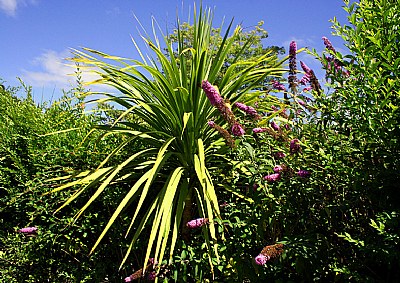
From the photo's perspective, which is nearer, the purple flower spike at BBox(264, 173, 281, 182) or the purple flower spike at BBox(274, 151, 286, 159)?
the purple flower spike at BBox(264, 173, 281, 182)

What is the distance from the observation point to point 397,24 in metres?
1.58

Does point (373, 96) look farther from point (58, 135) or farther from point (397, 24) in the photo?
point (58, 135)

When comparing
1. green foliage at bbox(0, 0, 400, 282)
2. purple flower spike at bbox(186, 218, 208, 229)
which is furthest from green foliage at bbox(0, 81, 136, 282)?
purple flower spike at bbox(186, 218, 208, 229)

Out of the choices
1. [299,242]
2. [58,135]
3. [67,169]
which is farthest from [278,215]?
[58,135]

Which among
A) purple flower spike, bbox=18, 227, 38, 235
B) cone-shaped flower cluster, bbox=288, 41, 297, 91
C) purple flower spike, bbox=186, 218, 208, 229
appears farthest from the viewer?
purple flower spike, bbox=18, 227, 38, 235

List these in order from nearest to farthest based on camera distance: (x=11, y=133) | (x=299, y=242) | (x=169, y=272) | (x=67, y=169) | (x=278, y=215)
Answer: (x=299, y=242) < (x=278, y=215) < (x=169, y=272) < (x=67, y=169) < (x=11, y=133)

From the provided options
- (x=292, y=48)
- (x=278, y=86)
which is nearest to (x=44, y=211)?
(x=278, y=86)

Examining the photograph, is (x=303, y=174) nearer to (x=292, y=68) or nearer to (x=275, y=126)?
(x=275, y=126)

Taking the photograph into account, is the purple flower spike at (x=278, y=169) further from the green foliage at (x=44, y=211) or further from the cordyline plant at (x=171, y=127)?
the green foliage at (x=44, y=211)

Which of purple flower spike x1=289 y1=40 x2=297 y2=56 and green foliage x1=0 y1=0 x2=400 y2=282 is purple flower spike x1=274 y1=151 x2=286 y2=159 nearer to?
green foliage x1=0 y1=0 x2=400 y2=282

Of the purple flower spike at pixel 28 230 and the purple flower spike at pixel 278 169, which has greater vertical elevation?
the purple flower spike at pixel 278 169

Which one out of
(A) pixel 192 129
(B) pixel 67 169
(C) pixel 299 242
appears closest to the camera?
(C) pixel 299 242

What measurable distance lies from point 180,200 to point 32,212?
42.0 inches

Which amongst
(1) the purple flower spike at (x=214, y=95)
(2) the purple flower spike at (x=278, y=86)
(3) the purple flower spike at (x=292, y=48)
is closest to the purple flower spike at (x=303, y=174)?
(1) the purple flower spike at (x=214, y=95)
